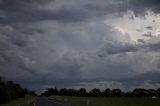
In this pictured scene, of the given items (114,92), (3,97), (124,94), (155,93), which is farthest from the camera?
(114,92)

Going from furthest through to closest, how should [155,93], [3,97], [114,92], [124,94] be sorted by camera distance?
[114,92] < [124,94] < [155,93] < [3,97]

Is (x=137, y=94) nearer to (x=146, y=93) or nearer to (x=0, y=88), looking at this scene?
(x=146, y=93)

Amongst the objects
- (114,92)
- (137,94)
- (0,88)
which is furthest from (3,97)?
(114,92)

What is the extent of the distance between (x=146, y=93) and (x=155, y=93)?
212 inches

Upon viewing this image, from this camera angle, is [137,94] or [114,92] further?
[114,92]

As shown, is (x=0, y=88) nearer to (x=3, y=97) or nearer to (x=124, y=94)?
(x=3, y=97)

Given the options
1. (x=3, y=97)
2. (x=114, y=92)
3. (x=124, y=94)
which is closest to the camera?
(x=3, y=97)

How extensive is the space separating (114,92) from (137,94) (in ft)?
81.6

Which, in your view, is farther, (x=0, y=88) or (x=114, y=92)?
(x=114, y=92)

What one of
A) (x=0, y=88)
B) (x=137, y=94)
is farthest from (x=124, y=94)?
(x=0, y=88)

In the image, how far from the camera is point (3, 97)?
119 meters

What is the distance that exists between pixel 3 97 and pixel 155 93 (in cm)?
8135

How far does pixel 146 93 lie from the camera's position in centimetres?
17562

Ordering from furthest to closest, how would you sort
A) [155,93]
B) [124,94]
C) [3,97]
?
[124,94] → [155,93] → [3,97]
